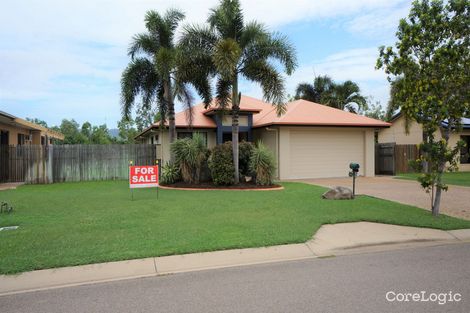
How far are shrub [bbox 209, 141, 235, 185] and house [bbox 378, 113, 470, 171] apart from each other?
1616 cm

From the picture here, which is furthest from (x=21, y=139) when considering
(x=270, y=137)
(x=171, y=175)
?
(x=270, y=137)

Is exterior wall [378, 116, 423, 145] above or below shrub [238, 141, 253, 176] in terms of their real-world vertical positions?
above

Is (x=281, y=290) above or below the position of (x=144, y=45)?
below

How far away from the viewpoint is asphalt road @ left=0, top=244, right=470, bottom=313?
4.21m

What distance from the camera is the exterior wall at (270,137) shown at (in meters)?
19.8

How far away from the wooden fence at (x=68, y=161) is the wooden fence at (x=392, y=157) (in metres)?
14.5

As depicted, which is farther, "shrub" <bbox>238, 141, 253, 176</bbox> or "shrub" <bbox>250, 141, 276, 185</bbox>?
"shrub" <bbox>238, 141, 253, 176</bbox>

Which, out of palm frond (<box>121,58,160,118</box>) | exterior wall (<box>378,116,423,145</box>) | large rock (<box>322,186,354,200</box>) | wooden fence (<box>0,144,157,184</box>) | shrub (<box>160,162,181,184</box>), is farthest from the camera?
exterior wall (<box>378,116,423,145</box>)

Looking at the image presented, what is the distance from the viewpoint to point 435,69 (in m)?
8.74

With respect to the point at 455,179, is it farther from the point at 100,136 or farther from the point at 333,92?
the point at 100,136

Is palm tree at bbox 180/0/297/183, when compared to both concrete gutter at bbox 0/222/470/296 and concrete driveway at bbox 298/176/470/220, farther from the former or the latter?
concrete gutter at bbox 0/222/470/296

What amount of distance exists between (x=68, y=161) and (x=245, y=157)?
32.8ft

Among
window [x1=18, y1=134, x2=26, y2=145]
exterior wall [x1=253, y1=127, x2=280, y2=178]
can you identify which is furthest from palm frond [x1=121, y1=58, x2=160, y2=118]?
window [x1=18, y1=134, x2=26, y2=145]

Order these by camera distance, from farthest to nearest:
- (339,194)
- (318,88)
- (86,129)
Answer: (86,129), (318,88), (339,194)
